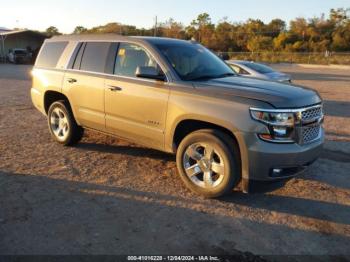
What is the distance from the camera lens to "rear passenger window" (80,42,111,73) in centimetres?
632

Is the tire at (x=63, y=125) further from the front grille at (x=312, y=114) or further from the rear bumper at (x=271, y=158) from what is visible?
the front grille at (x=312, y=114)

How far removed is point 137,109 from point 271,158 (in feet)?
6.79

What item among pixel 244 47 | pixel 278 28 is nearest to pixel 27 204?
pixel 244 47

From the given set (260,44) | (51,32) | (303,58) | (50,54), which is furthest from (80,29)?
(50,54)

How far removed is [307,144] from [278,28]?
97.9 meters

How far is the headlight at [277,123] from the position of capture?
4488 mm

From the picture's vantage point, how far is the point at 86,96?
648cm

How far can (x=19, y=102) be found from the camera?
12984mm

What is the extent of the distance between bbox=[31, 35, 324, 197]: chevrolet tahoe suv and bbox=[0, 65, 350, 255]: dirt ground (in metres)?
0.46

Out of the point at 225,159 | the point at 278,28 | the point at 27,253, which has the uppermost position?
the point at 278,28

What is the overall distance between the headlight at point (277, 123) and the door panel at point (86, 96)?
2.66 meters

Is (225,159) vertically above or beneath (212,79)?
beneath

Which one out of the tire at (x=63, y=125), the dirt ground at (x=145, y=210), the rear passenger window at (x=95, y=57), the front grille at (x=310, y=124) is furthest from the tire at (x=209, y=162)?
the tire at (x=63, y=125)

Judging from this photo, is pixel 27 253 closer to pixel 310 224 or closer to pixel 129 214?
pixel 129 214
